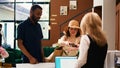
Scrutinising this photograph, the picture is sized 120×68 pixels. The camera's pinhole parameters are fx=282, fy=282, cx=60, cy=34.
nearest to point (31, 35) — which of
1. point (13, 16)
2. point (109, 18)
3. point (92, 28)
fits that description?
point (92, 28)

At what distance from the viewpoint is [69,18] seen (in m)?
9.73

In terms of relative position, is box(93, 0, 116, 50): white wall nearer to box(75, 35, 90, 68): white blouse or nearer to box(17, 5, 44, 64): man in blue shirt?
box(17, 5, 44, 64): man in blue shirt

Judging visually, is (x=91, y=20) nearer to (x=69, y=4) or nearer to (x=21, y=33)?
(x=21, y=33)

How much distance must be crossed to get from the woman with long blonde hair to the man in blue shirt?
716mm

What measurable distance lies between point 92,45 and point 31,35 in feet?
3.07

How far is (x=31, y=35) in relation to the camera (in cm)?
312

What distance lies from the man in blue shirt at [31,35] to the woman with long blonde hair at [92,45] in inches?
28.2

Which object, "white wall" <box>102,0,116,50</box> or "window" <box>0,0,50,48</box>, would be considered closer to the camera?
"white wall" <box>102,0,116,50</box>

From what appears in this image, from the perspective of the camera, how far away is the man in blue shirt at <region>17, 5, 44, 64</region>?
2.98 meters

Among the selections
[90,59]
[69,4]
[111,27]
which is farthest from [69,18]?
[90,59]

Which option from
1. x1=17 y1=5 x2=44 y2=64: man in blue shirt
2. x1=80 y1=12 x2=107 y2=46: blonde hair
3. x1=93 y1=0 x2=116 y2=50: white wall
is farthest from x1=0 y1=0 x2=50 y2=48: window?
x1=80 y1=12 x2=107 y2=46: blonde hair

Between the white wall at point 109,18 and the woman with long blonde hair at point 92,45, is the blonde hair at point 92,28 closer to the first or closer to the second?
the woman with long blonde hair at point 92,45

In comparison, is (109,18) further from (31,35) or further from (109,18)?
(31,35)

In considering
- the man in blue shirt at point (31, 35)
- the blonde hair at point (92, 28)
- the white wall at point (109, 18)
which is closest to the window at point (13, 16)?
the white wall at point (109, 18)
